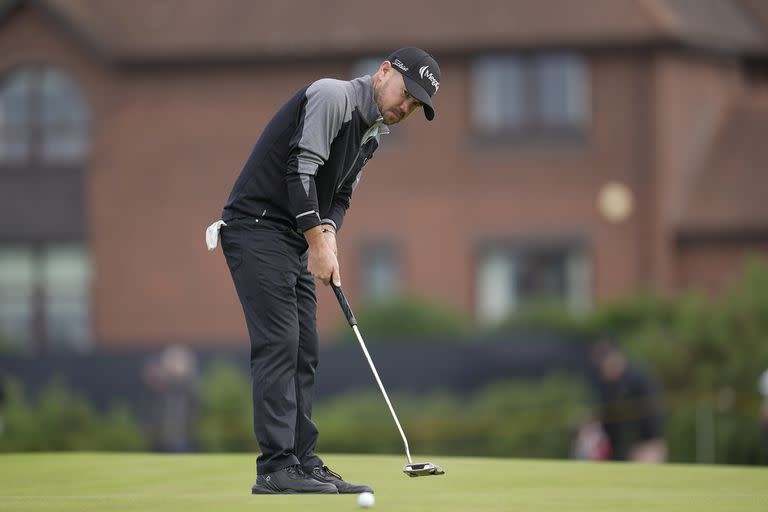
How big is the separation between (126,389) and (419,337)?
15.0 feet

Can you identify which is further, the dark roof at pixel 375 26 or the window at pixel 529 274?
the window at pixel 529 274

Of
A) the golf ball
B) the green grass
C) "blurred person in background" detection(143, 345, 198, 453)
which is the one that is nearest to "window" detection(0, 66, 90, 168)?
"blurred person in background" detection(143, 345, 198, 453)

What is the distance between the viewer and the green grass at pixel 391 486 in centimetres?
777

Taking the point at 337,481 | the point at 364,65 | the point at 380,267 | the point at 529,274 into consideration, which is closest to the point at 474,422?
the point at 529,274

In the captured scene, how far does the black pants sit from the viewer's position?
27.8 ft

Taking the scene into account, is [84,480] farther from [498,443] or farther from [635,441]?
[498,443]

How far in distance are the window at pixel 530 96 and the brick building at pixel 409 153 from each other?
0.04m

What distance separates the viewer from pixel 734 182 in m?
29.5

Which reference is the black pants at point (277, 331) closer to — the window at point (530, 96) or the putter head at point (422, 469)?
the putter head at point (422, 469)

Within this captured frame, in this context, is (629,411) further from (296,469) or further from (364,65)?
(296,469)

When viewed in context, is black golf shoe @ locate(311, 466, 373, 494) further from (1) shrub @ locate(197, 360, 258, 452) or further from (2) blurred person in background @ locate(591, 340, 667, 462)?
(1) shrub @ locate(197, 360, 258, 452)

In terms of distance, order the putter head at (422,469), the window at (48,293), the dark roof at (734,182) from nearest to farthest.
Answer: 1. the putter head at (422,469)
2. the dark roof at (734,182)
3. the window at (48,293)

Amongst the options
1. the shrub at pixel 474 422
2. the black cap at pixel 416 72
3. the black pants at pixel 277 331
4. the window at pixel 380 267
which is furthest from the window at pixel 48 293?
the black cap at pixel 416 72

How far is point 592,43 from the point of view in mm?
28797
